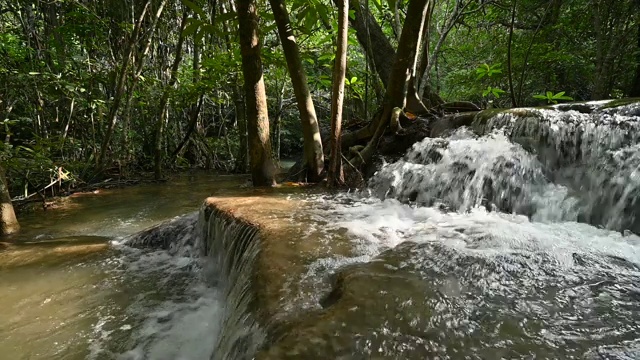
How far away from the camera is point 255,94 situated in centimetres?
574

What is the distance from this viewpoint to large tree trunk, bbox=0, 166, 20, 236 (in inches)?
206

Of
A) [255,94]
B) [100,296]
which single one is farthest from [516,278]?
[255,94]

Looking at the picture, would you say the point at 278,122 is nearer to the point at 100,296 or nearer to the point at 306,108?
the point at 306,108

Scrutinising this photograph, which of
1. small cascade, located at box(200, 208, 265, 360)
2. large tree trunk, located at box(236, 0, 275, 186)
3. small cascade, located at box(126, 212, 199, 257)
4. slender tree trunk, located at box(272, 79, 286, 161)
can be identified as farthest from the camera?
slender tree trunk, located at box(272, 79, 286, 161)

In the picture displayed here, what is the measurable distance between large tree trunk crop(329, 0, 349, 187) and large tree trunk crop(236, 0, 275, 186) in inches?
37.4

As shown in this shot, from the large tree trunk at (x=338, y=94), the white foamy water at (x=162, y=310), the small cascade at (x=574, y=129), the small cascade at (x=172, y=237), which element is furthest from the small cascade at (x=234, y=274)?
the small cascade at (x=574, y=129)

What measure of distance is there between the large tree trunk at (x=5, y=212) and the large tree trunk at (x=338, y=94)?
14.0 feet

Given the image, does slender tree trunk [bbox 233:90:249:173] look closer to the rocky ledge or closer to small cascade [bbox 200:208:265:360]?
small cascade [bbox 200:208:265:360]

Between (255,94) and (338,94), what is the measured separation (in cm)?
121

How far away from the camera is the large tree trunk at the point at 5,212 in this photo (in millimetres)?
5234

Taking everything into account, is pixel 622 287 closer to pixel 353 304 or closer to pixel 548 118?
pixel 353 304

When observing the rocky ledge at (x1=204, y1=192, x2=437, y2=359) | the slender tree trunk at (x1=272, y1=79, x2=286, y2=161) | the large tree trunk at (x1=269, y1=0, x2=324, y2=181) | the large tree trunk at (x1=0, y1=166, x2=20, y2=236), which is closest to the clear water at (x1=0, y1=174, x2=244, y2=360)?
the large tree trunk at (x1=0, y1=166, x2=20, y2=236)

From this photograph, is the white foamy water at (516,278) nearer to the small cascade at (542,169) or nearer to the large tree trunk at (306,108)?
the small cascade at (542,169)

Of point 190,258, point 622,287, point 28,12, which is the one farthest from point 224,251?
point 28,12
